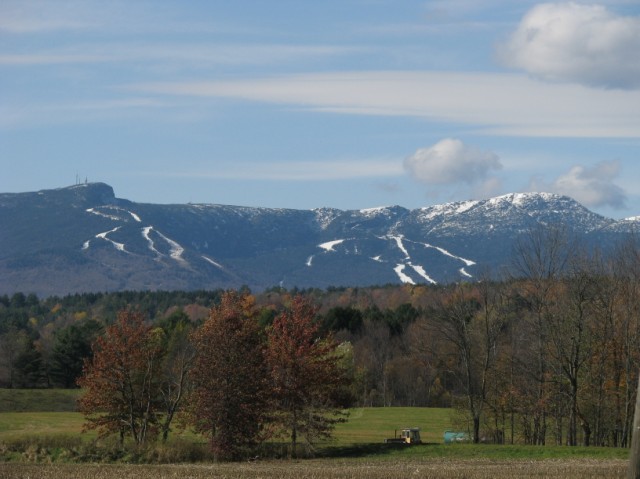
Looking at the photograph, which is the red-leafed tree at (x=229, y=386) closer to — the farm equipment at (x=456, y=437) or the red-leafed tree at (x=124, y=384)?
the red-leafed tree at (x=124, y=384)

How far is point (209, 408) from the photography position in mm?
63812

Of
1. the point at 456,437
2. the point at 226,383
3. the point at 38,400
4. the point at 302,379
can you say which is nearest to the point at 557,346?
the point at 456,437

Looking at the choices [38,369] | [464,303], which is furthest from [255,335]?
[38,369]

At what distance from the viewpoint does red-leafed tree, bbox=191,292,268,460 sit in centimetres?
6356

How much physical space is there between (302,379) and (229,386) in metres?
6.78

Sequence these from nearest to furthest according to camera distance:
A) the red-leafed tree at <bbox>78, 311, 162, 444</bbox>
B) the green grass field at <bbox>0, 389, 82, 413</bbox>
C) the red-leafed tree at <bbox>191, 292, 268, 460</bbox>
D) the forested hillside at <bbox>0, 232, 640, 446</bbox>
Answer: the red-leafed tree at <bbox>191, 292, 268, 460</bbox>, the red-leafed tree at <bbox>78, 311, 162, 444</bbox>, the forested hillside at <bbox>0, 232, 640, 446</bbox>, the green grass field at <bbox>0, 389, 82, 413</bbox>

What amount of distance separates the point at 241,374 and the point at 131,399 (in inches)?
337

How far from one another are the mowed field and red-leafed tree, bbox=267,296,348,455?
1831 mm

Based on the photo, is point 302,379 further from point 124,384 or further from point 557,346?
point 557,346

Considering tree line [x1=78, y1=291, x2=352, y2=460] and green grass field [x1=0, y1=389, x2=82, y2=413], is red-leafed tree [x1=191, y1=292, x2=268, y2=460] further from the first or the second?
green grass field [x1=0, y1=389, x2=82, y2=413]

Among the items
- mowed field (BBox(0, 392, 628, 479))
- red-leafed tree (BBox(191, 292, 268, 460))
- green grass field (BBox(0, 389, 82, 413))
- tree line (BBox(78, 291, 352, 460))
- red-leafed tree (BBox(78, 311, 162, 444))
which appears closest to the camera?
mowed field (BBox(0, 392, 628, 479))

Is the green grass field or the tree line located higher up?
the tree line

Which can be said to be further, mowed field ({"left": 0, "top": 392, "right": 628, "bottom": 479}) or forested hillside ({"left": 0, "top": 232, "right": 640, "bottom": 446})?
forested hillside ({"left": 0, "top": 232, "right": 640, "bottom": 446})

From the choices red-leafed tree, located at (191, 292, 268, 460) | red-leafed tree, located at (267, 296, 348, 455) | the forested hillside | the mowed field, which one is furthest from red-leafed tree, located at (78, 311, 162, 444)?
red-leafed tree, located at (267, 296, 348, 455)
